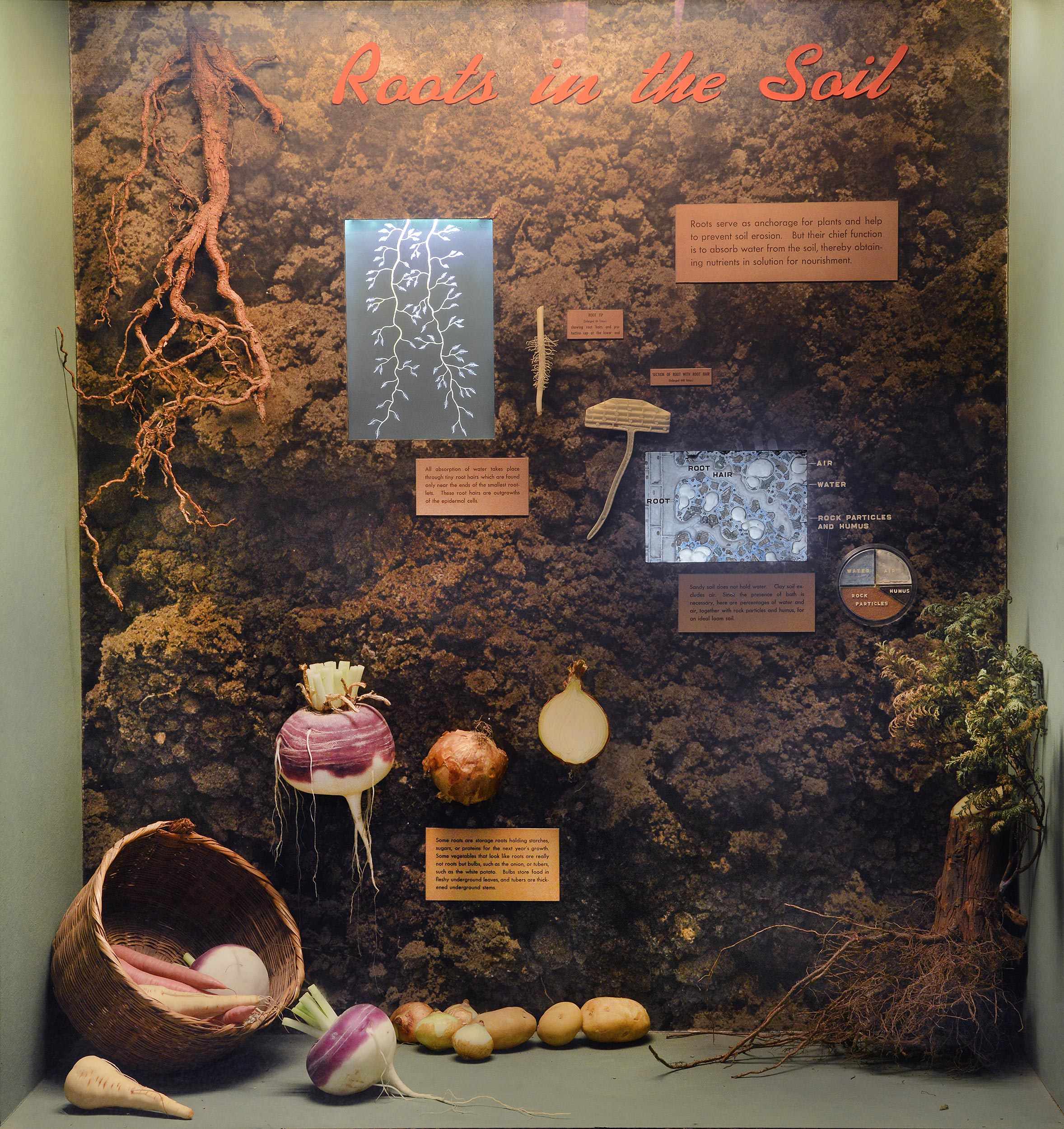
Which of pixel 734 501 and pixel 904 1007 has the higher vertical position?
pixel 734 501

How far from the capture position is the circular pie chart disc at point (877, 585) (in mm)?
2006

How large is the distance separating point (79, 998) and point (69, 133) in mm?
1864

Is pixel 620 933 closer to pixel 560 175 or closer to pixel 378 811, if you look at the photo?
pixel 378 811

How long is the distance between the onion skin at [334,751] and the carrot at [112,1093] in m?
0.63

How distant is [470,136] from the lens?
2.00m

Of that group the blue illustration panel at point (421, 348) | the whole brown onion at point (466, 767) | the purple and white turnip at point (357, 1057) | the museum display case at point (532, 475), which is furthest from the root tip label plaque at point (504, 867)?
the blue illustration panel at point (421, 348)

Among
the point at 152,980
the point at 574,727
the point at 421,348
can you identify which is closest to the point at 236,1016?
the point at 152,980

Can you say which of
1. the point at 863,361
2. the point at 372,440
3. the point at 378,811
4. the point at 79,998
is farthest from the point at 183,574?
the point at 863,361

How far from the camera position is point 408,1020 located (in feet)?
6.40

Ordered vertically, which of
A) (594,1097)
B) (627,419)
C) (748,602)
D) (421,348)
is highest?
(421,348)

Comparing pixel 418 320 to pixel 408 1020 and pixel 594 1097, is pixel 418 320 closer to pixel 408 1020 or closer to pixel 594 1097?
pixel 408 1020

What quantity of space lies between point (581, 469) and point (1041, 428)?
0.97 m

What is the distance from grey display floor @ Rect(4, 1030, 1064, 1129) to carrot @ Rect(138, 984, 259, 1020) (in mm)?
172

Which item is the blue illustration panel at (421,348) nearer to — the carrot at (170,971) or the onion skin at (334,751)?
the onion skin at (334,751)
